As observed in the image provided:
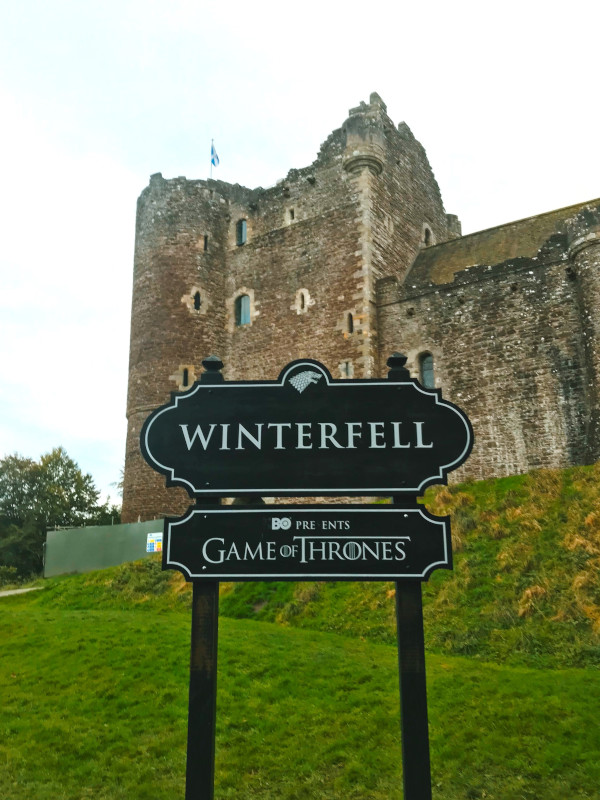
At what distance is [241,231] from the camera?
→ 30266mm

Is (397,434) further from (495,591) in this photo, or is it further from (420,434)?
(495,591)

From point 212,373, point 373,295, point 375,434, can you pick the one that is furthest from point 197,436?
point 373,295

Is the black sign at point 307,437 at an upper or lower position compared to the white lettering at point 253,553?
upper

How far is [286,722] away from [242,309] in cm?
2182

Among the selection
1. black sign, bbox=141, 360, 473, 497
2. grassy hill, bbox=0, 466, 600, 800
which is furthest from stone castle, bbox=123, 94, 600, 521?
black sign, bbox=141, 360, 473, 497

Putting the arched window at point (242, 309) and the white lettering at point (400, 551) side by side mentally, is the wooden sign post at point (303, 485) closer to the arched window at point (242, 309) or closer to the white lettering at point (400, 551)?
the white lettering at point (400, 551)

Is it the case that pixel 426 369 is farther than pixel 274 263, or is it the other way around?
pixel 274 263

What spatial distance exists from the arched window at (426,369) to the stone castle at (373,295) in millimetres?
49

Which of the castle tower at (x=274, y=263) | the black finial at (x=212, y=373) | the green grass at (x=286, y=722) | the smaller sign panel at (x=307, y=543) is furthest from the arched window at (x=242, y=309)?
the smaller sign panel at (x=307, y=543)

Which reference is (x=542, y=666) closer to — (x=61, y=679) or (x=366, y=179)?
(x=61, y=679)

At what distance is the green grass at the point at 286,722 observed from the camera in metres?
7.36

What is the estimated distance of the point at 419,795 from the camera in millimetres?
5195

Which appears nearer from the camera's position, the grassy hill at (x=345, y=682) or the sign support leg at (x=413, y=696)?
the sign support leg at (x=413, y=696)

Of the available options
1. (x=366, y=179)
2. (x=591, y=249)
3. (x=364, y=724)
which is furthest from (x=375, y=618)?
(x=366, y=179)
